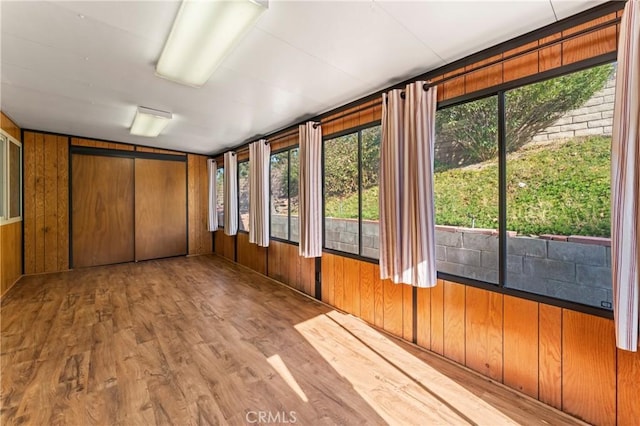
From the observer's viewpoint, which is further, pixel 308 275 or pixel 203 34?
pixel 308 275

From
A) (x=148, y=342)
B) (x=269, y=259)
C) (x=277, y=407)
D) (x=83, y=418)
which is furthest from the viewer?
(x=269, y=259)

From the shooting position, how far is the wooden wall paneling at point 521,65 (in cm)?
175

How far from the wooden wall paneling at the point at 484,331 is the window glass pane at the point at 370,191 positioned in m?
0.99

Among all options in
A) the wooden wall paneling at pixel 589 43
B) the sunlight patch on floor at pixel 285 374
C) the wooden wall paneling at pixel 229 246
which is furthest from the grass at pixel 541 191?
the wooden wall paneling at pixel 229 246

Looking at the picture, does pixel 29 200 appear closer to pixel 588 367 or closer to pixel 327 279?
pixel 327 279

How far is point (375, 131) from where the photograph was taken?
2807 mm

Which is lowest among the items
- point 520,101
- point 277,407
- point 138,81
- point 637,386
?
point 277,407

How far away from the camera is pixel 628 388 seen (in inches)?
56.3

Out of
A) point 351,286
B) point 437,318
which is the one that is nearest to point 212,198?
point 351,286

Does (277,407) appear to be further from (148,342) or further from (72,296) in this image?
(72,296)

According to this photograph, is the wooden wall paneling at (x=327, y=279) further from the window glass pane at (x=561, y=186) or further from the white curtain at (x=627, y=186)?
the white curtain at (x=627, y=186)

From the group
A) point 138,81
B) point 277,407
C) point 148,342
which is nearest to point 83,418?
point 148,342

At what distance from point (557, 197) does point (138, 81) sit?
349cm

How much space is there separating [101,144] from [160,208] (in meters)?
1.58
